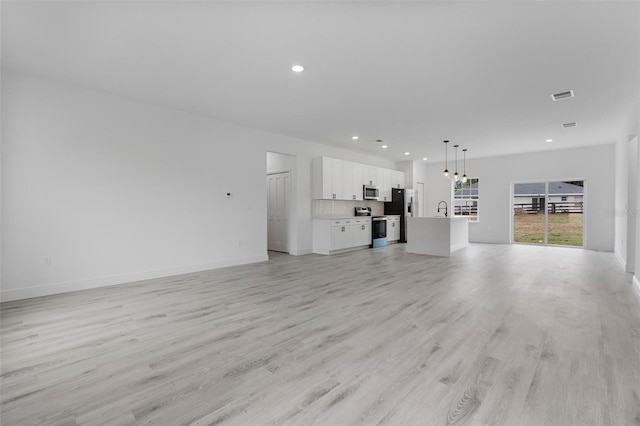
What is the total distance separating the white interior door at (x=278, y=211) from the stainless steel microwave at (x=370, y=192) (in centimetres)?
242

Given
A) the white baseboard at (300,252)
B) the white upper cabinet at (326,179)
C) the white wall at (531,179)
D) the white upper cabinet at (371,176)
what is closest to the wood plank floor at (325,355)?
the white baseboard at (300,252)

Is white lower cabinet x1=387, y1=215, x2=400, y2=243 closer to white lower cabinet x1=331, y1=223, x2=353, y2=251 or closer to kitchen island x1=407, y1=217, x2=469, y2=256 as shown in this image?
kitchen island x1=407, y1=217, x2=469, y2=256

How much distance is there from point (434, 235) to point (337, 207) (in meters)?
2.63

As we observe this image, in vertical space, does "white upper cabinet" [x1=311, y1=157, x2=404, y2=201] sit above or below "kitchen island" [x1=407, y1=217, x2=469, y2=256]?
above

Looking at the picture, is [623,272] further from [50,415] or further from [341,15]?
[50,415]

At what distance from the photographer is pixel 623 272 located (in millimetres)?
5410

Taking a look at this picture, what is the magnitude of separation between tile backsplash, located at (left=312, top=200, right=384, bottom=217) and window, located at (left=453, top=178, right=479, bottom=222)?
125 inches

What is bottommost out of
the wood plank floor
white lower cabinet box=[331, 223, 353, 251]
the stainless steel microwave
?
the wood plank floor

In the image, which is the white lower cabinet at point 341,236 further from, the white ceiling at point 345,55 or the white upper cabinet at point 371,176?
the white ceiling at point 345,55

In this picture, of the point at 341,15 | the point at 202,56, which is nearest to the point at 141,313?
the point at 202,56

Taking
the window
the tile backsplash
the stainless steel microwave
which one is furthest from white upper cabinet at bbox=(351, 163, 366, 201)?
the window

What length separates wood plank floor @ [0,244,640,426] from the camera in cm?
175

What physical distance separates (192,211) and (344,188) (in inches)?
161

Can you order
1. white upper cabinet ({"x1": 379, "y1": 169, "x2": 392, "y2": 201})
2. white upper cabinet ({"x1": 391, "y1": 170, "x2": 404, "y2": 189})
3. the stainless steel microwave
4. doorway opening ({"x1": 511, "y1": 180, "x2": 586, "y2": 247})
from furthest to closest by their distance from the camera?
1. white upper cabinet ({"x1": 391, "y1": 170, "x2": 404, "y2": 189})
2. white upper cabinet ({"x1": 379, "y1": 169, "x2": 392, "y2": 201})
3. the stainless steel microwave
4. doorway opening ({"x1": 511, "y1": 180, "x2": 586, "y2": 247})
